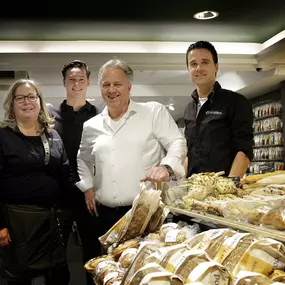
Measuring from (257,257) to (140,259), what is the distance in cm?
42

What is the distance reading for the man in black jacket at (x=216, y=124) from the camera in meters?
2.74

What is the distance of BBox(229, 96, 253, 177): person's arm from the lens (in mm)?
2727

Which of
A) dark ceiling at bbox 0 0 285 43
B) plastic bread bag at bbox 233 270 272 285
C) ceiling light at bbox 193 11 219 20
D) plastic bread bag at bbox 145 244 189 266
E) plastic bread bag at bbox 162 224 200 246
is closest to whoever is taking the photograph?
plastic bread bag at bbox 233 270 272 285

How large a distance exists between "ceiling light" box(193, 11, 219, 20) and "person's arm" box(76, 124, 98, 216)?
10.5 ft

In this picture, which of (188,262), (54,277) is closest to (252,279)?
(188,262)

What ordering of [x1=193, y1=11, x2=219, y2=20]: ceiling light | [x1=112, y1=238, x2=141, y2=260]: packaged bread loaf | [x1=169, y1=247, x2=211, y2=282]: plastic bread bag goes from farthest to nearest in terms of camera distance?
[x1=193, y1=11, x2=219, y2=20]: ceiling light → [x1=112, y1=238, x2=141, y2=260]: packaged bread loaf → [x1=169, y1=247, x2=211, y2=282]: plastic bread bag

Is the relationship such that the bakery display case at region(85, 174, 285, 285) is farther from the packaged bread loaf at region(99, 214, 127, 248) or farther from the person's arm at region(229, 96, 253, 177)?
the person's arm at region(229, 96, 253, 177)

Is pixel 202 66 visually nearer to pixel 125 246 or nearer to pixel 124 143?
pixel 124 143

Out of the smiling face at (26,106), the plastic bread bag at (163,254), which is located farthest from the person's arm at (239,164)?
the plastic bread bag at (163,254)

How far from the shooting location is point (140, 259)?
1355 mm

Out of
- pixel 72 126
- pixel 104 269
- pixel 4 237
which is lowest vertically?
pixel 4 237

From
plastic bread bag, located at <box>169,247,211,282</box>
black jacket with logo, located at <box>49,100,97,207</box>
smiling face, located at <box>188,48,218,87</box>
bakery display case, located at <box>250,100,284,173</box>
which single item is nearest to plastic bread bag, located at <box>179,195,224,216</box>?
plastic bread bag, located at <box>169,247,211,282</box>

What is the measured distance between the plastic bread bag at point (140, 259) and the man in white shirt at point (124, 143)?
982mm

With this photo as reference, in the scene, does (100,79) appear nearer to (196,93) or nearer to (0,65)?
(196,93)
